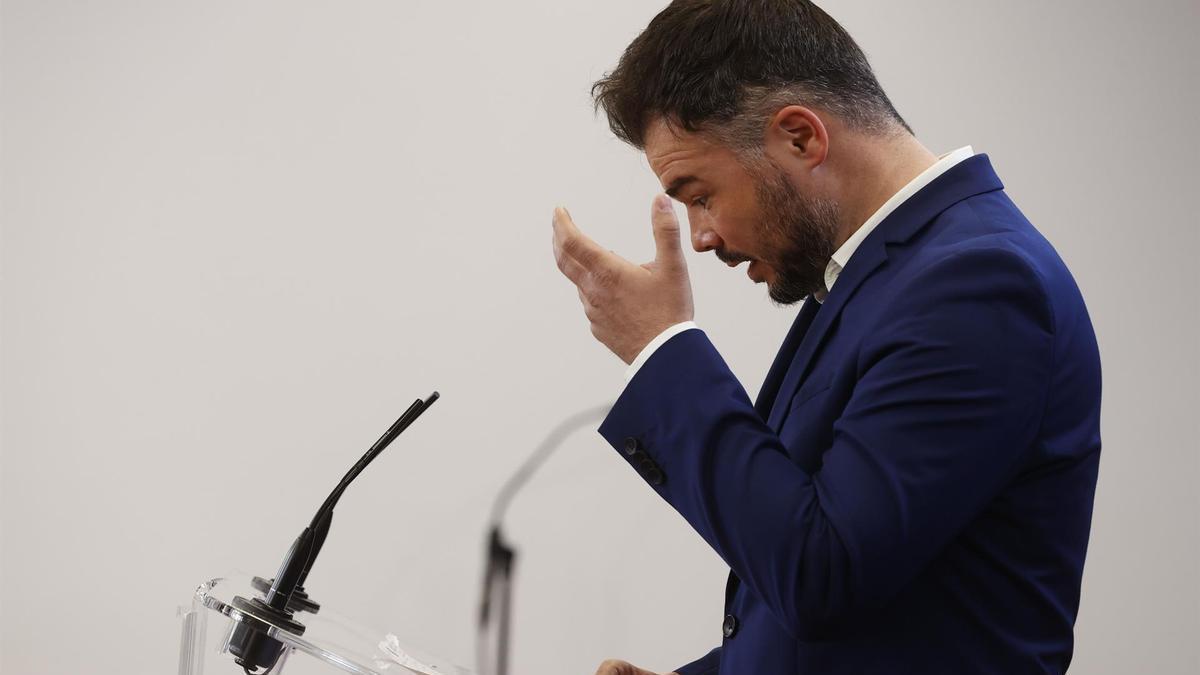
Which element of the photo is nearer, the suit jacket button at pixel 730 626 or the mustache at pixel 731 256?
the suit jacket button at pixel 730 626

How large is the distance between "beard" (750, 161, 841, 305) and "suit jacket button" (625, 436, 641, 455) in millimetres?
274

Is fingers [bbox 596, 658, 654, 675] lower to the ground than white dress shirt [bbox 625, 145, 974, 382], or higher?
lower

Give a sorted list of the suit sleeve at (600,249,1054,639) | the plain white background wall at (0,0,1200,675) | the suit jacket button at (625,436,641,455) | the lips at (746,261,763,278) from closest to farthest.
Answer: the suit sleeve at (600,249,1054,639)
the suit jacket button at (625,436,641,455)
the lips at (746,261,763,278)
the plain white background wall at (0,0,1200,675)

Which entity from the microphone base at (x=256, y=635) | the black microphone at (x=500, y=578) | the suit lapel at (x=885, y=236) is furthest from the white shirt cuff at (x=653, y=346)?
the black microphone at (x=500, y=578)

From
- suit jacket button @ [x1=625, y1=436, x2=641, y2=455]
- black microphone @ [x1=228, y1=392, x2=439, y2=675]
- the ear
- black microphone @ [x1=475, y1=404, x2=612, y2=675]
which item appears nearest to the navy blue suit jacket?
suit jacket button @ [x1=625, y1=436, x2=641, y2=455]

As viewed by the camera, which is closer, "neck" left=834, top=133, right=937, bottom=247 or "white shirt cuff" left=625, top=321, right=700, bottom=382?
"white shirt cuff" left=625, top=321, right=700, bottom=382

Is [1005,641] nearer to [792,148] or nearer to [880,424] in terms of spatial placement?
[880,424]

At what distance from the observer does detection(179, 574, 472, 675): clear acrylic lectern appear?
35.5 inches

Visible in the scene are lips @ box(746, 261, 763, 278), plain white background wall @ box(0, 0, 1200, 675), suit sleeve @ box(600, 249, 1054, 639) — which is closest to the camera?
suit sleeve @ box(600, 249, 1054, 639)

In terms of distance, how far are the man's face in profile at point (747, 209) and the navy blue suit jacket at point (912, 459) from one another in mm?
88

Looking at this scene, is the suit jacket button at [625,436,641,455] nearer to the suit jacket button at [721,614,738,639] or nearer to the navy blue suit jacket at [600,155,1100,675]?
the navy blue suit jacket at [600,155,1100,675]

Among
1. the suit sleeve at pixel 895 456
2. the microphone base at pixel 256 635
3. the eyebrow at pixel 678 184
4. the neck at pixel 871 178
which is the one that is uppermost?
the neck at pixel 871 178

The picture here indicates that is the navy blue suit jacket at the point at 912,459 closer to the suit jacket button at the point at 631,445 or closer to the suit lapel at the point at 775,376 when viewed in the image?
the suit jacket button at the point at 631,445

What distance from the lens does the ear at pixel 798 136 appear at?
1009 mm
